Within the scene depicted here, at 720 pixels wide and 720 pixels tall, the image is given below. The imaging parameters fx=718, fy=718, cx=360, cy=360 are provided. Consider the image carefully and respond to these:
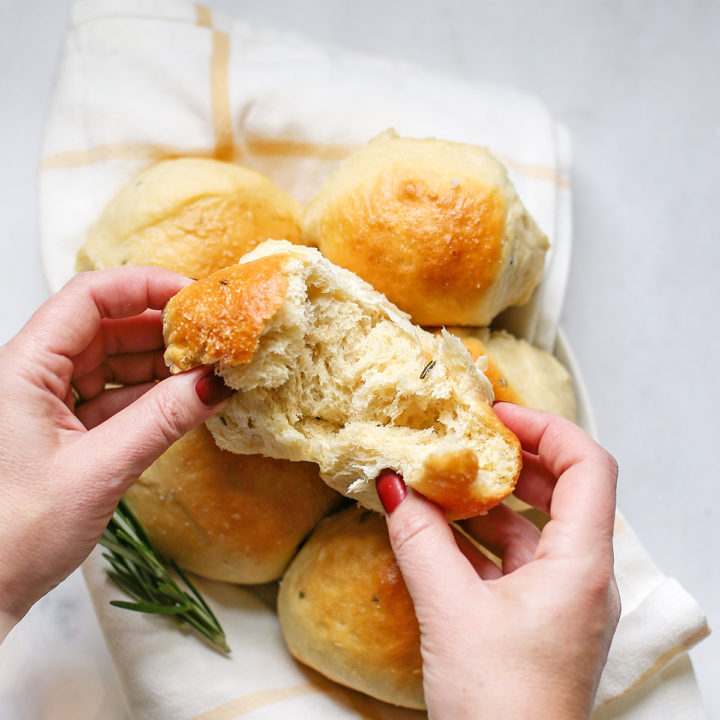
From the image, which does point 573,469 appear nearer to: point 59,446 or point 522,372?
point 522,372

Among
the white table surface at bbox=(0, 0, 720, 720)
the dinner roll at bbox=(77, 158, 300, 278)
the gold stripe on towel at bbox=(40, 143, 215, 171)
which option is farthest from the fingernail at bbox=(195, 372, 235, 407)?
the white table surface at bbox=(0, 0, 720, 720)

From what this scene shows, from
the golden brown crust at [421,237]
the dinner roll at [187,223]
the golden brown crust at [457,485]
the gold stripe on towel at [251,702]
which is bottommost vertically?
the gold stripe on towel at [251,702]

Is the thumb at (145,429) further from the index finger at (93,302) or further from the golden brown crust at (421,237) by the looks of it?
the golden brown crust at (421,237)

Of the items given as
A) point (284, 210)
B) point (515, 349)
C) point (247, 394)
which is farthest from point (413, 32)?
point (247, 394)

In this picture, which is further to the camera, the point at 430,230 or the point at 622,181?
A: the point at 622,181

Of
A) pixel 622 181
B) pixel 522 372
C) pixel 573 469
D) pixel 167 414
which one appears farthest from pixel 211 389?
pixel 622 181

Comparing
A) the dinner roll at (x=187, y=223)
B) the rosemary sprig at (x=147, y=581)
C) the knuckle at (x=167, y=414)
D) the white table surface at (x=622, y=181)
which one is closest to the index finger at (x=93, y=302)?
the dinner roll at (x=187, y=223)

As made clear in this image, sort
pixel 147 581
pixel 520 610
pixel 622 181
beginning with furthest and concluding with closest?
pixel 622 181
pixel 147 581
pixel 520 610
